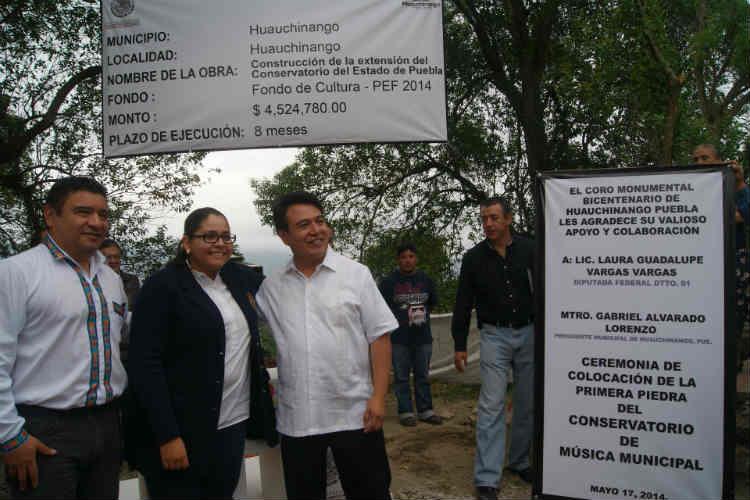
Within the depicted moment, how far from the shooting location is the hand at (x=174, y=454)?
2.20 m

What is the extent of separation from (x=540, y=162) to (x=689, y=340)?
321cm

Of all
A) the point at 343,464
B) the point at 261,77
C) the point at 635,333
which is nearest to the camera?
the point at 343,464

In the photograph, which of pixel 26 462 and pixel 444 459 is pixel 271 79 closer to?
pixel 26 462

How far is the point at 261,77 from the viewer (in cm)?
376

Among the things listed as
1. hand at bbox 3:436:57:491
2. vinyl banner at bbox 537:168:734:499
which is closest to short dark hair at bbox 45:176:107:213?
hand at bbox 3:436:57:491

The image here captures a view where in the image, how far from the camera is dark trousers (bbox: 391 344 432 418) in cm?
624

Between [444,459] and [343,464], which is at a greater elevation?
[343,464]

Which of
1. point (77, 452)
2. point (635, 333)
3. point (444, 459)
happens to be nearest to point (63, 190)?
point (77, 452)

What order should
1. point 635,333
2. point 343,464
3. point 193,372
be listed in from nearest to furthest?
point 193,372, point 343,464, point 635,333

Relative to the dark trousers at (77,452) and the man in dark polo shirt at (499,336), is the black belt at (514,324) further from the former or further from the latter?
the dark trousers at (77,452)

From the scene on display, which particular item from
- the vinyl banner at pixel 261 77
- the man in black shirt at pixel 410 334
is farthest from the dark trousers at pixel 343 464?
the man in black shirt at pixel 410 334

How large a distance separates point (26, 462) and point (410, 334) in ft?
15.1

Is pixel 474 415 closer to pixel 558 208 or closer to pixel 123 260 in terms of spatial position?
pixel 558 208

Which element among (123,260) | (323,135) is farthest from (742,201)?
(123,260)
